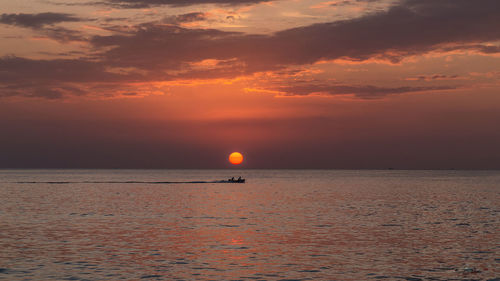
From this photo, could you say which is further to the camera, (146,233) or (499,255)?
(146,233)

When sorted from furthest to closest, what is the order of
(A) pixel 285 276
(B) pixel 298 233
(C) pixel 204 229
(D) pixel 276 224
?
(D) pixel 276 224 < (C) pixel 204 229 < (B) pixel 298 233 < (A) pixel 285 276

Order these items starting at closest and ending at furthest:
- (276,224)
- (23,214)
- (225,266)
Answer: (225,266)
(276,224)
(23,214)

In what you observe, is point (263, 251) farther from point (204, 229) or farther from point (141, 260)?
point (204, 229)

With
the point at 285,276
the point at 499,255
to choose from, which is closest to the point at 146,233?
the point at 285,276

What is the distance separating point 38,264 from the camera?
3556 centimetres

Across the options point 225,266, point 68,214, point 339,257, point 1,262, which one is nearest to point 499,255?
point 339,257

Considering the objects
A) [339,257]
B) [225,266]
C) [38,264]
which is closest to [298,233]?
[339,257]

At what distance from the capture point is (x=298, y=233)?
170ft

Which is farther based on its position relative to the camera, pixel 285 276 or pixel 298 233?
pixel 298 233

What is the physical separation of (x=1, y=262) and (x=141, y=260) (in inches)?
358

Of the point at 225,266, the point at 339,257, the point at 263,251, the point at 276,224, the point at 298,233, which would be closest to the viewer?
the point at 225,266

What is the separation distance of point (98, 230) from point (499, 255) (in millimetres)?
36403

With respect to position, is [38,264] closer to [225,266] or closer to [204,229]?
[225,266]

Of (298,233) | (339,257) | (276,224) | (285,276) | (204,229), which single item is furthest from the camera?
(276,224)
